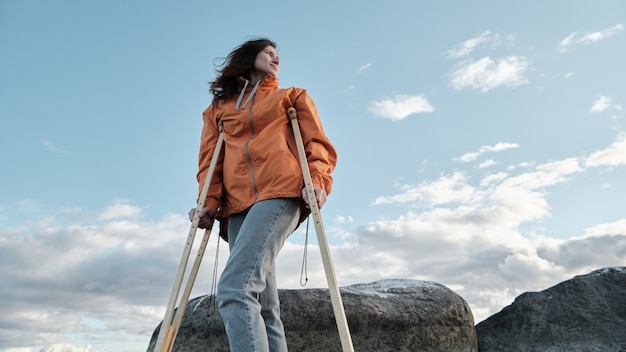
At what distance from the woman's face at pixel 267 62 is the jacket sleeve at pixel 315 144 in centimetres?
34

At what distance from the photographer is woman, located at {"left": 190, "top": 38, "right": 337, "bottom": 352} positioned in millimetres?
3412

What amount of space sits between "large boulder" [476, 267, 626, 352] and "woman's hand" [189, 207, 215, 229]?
3.74 m

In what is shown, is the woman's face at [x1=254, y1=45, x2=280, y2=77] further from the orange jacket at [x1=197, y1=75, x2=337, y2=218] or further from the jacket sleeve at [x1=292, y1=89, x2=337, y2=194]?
the jacket sleeve at [x1=292, y1=89, x2=337, y2=194]

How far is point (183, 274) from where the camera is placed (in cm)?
413

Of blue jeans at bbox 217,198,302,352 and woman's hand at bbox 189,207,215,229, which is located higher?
woman's hand at bbox 189,207,215,229

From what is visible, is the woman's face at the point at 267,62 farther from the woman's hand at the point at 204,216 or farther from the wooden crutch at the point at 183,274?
the woman's hand at the point at 204,216

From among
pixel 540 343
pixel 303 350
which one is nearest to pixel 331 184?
pixel 303 350

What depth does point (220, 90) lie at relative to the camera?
458cm

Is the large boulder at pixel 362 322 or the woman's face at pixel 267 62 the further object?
the large boulder at pixel 362 322

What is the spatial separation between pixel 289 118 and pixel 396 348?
2.70m

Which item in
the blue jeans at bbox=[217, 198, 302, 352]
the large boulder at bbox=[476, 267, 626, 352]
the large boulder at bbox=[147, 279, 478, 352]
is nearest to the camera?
the blue jeans at bbox=[217, 198, 302, 352]

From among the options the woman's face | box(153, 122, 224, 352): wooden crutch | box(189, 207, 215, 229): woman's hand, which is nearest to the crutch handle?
the woman's face

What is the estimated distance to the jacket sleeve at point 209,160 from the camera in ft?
13.8

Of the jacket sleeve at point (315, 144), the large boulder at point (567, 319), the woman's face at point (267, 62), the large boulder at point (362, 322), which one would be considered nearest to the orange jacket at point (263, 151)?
the jacket sleeve at point (315, 144)
